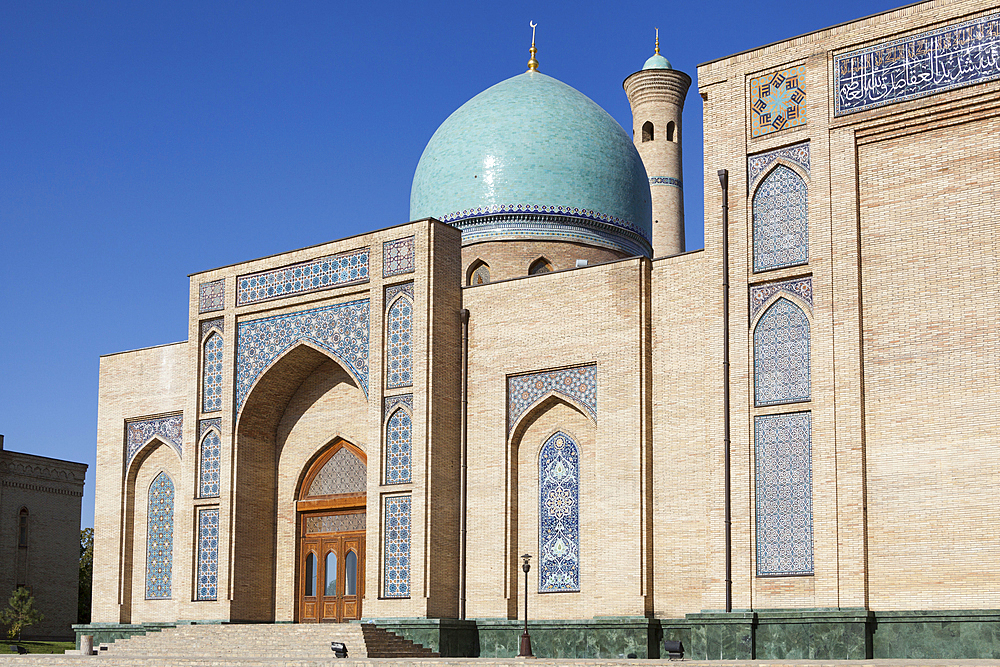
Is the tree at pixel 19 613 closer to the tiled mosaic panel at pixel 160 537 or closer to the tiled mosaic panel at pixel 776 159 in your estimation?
the tiled mosaic panel at pixel 160 537

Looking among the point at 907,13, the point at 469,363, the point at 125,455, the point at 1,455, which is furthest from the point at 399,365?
the point at 1,455

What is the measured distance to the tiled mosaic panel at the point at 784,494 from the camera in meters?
11.8

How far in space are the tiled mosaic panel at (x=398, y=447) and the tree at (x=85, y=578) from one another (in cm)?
1309

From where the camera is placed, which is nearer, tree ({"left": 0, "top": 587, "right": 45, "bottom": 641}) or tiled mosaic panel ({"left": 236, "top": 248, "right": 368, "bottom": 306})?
tiled mosaic panel ({"left": 236, "top": 248, "right": 368, "bottom": 306})

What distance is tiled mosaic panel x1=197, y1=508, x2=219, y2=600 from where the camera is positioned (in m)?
16.1

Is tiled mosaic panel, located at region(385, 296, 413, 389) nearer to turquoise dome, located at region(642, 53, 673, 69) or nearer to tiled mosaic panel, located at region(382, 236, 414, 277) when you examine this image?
tiled mosaic panel, located at region(382, 236, 414, 277)

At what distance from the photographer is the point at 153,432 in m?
17.8

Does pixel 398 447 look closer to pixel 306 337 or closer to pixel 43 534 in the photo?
pixel 306 337

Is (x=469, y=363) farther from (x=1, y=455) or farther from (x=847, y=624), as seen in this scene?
(x=1, y=455)

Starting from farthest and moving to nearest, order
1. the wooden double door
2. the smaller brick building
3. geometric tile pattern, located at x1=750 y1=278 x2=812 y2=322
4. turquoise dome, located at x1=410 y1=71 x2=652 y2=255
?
the smaller brick building
turquoise dome, located at x1=410 y1=71 x2=652 y2=255
the wooden double door
geometric tile pattern, located at x1=750 y1=278 x2=812 y2=322

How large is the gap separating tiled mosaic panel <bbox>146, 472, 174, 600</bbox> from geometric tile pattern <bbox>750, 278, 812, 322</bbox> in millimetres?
8928

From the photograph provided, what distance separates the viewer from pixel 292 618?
53.2 feet

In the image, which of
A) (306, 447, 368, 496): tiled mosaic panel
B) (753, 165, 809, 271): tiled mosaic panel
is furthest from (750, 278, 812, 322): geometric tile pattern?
(306, 447, 368, 496): tiled mosaic panel

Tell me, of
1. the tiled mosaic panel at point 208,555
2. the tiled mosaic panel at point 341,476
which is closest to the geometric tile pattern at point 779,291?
the tiled mosaic panel at point 341,476
